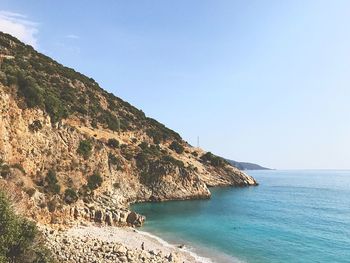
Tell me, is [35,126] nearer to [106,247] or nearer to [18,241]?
[106,247]

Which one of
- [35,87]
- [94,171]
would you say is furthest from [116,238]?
[35,87]

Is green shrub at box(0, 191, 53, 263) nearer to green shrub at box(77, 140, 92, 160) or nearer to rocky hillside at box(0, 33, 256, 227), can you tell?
rocky hillside at box(0, 33, 256, 227)

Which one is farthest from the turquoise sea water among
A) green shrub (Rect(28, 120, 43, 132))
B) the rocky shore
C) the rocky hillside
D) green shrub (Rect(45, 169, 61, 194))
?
green shrub (Rect(28, 120, 43, 132))

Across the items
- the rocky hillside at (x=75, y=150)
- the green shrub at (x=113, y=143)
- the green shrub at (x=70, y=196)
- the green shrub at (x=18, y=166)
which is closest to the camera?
the green shrub at (x=18, y=166)

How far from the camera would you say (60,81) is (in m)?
93.5

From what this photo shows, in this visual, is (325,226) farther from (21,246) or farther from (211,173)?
(211,173)

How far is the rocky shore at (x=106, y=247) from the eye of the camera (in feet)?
→ 106

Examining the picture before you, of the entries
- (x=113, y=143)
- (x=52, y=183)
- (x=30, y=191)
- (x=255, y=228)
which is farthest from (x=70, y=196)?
(x=113, y=143)

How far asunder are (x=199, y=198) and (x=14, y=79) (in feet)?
178

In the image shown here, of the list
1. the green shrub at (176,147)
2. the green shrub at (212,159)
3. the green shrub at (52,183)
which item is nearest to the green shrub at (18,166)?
the green shrub at (52,183)

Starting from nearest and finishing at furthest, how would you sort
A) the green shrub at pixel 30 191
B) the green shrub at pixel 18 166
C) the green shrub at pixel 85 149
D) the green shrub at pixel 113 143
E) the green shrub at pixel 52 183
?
the green shrub at pixel 30 191 → the green shrub at pixel 18 166 → the green shrub at pixel 52 183 → the green shrub at pixel 85 149 → the green shrub at pixel 113 143

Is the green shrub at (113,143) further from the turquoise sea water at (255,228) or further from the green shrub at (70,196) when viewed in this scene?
the green shrub at (70,196)

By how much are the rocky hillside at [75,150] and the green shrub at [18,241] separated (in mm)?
11412

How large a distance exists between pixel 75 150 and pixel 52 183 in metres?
9.06
